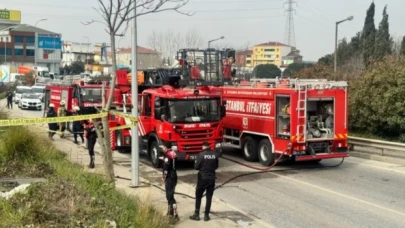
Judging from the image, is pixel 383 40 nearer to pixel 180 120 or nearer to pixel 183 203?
pixel 180 120

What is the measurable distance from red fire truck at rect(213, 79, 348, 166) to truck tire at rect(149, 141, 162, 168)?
326cm

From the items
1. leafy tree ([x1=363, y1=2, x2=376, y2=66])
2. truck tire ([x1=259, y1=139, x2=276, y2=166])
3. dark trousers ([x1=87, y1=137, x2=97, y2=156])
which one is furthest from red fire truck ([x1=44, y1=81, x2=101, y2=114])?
leafy tree ([x1=363, y1=2, x2=376, y2=66])

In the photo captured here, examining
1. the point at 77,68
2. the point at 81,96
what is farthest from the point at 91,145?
the point at 77,68

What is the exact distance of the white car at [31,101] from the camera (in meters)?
42.8

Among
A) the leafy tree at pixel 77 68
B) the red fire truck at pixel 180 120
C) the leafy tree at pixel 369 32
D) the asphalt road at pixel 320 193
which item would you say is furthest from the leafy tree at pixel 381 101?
the leafy tree at pixel 77 68

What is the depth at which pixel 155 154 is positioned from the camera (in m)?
16.2

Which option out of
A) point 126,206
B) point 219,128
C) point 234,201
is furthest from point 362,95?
point 126,206

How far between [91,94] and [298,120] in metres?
13.5

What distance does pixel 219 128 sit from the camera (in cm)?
1559

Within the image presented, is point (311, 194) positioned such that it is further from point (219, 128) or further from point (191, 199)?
point (219, 128)

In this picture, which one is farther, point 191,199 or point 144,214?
point 191,199

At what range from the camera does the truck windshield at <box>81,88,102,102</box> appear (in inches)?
1000

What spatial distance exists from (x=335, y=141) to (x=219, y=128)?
3.63 m

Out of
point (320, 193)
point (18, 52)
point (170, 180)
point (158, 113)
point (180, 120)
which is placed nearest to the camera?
point (170, 180)
